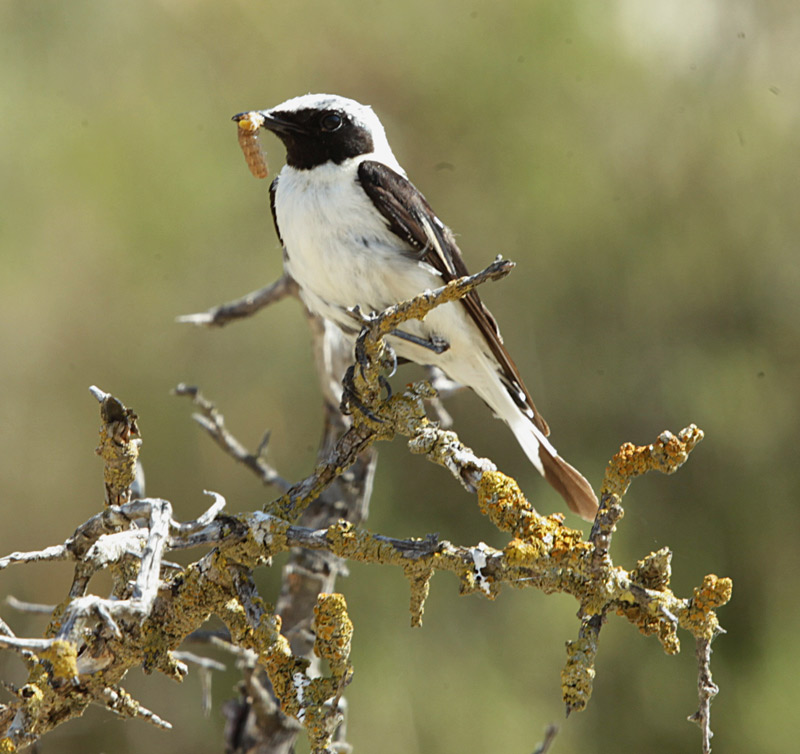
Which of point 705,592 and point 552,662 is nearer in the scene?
point 705,592

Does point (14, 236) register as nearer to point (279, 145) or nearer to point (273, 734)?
point (279, 145)

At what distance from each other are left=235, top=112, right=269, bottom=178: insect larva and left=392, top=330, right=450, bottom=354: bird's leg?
25.1 inches

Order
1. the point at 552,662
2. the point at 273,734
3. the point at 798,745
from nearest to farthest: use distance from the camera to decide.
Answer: the point at 273,734
the point at 798,745
the point at 552,662

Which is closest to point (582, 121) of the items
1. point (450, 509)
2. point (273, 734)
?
point (450, 509)

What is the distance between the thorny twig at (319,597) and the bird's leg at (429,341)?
2.80 feet

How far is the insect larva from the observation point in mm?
3023

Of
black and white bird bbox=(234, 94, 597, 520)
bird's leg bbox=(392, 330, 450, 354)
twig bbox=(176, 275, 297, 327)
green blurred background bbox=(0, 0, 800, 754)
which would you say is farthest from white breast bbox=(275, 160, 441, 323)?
green blurred background bbox=(0, 0, 800, 754)

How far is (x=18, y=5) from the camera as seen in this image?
4672 millimetres

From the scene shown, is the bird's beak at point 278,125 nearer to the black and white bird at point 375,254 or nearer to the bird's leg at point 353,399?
the black and white bird at point 375,254

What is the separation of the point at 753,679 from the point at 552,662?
768 mm

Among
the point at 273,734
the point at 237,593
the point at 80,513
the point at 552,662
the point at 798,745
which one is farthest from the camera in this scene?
the point at 80,513

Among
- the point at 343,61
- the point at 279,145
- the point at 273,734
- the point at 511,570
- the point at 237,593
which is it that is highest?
the point at 343,61

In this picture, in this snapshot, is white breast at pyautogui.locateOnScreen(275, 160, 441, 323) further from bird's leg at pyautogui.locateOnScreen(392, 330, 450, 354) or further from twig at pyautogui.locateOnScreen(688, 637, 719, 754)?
twig at pyautogui.locateOnScreen(688, 637, 719, 754)

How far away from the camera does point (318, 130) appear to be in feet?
11.0
